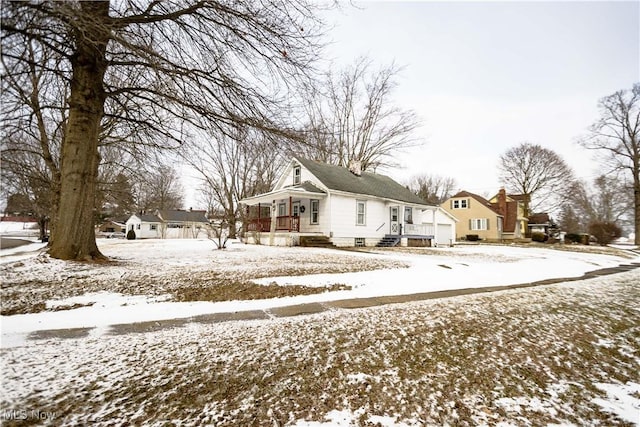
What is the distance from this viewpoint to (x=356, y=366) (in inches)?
118

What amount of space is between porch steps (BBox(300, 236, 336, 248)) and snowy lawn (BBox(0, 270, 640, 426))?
42.7 ft

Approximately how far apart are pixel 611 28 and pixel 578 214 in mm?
52630

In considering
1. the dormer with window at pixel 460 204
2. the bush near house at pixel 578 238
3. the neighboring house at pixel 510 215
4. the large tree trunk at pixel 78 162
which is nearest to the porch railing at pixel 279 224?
the large tree trunk at pixel 78 162

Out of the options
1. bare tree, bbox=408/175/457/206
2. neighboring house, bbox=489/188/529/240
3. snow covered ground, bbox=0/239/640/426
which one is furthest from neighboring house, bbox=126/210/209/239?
bare tree, bbox=408/175/457/206

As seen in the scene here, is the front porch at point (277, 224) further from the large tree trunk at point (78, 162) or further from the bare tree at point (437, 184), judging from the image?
the bare tree at point (437, 184)

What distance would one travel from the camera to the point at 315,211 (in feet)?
63.7

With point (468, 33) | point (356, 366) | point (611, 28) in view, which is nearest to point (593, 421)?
point (356, 366)

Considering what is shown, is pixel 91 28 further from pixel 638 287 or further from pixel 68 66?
pixel 638 287


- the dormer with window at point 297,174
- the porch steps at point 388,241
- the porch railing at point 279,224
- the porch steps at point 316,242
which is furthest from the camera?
the dormer with window at point 297,174

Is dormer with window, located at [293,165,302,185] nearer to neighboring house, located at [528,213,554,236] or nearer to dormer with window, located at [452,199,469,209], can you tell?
dormer with window, located at [452,199,469,209]

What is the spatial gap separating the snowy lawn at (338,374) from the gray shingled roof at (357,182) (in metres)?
14.8

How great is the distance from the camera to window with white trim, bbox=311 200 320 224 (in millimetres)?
19219

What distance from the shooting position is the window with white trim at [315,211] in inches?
757

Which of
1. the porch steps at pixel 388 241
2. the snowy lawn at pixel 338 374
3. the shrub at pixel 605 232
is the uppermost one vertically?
the shrub at pixel 605 232
